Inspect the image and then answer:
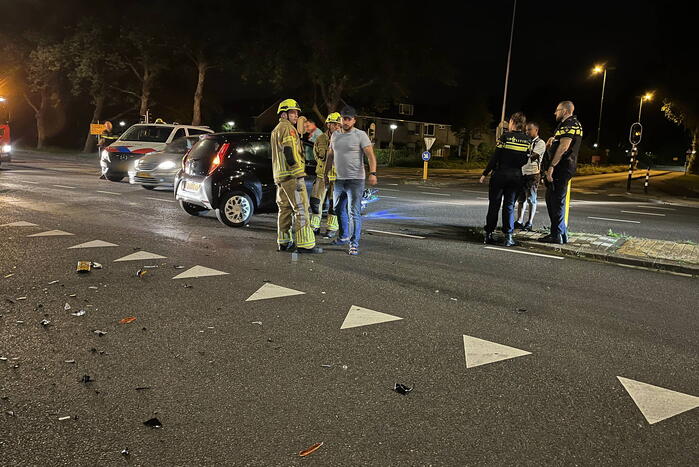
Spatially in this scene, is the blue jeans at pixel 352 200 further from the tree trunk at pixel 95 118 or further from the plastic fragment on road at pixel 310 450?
the tree trunk at pixel 95 118

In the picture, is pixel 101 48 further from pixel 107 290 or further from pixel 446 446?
pixel 446 446

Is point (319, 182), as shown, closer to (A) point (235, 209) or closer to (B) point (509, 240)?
(A) point (235, 209)

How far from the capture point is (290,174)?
7352mm

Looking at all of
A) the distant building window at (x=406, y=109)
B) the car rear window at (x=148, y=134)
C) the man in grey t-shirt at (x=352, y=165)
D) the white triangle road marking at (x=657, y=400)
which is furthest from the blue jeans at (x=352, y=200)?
the distant building window at (x=406, y=109)

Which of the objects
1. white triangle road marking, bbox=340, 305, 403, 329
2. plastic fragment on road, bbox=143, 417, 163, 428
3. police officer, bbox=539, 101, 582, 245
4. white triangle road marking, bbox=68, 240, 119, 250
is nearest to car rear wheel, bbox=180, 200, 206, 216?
white triangle road marking, bbox=68, 240, 119, 250

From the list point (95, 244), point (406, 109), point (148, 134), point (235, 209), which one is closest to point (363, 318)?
point (95, 244)

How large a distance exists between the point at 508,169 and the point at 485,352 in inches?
179

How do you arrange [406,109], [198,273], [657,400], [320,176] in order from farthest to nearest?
[406,109] < [320,176] < [198,273] < [657,400]

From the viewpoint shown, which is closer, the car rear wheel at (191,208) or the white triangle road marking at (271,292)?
the white triangle road marking at (271,292)

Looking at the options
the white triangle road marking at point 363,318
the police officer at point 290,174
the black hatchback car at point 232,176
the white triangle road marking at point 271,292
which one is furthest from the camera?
the black hatchback car at point 232,176

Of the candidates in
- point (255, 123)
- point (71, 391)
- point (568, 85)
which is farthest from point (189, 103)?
point (568, 85)

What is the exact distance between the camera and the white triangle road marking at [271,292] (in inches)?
217

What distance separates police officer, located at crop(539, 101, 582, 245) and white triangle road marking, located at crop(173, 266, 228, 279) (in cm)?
494

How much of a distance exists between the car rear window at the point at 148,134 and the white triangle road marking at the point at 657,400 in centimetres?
1511
